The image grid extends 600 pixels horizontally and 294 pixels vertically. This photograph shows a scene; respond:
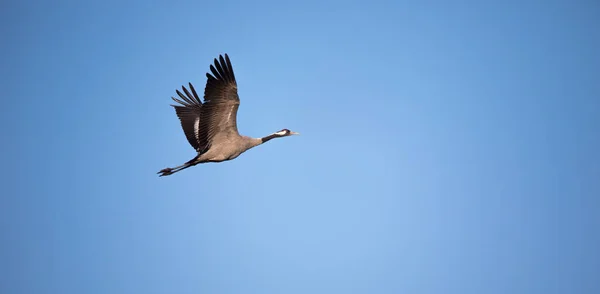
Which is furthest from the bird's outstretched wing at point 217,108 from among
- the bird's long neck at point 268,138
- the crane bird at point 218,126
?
the bird's long neck at point 268,138

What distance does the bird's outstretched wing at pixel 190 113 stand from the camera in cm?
1727

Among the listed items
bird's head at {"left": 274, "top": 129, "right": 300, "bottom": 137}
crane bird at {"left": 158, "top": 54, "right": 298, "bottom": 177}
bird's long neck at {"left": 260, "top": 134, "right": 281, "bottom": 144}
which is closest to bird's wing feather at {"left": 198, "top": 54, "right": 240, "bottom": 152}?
crane bird at {"left": 158, "top": 54, "right": 298, "bottom": 177}

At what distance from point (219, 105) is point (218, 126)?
2.89 ft

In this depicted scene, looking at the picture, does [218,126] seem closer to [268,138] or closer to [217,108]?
[217,108]

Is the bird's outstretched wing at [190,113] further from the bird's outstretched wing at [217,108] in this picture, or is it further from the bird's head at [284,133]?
the bird's head at [284,133]

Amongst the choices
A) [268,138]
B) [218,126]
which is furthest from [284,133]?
[218,126]

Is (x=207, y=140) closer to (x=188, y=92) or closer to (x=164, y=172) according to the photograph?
(x=164, y=172)

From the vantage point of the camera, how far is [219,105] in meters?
14.7

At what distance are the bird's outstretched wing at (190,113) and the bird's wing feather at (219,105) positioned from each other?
142 centimetres

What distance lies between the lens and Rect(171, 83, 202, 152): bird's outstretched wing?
56.6ft

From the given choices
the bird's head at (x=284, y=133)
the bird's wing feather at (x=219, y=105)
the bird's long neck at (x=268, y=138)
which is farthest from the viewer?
the bird's head at (x=284, y=133)

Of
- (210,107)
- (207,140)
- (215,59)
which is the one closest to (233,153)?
(207,140)

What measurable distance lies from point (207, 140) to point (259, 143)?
2089 mm

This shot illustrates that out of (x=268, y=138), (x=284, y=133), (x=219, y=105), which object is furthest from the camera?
(x=284, y=133)
